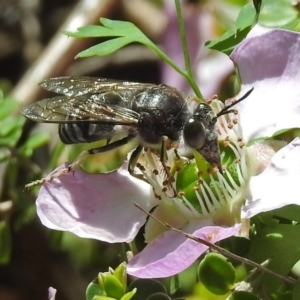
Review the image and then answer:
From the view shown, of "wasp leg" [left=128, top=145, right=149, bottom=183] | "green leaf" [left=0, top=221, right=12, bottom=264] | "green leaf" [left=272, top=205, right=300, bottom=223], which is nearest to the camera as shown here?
"green leaf" [left=272, top=205, right=300, bottom=223]

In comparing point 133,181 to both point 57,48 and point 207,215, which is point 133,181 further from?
point 57,48

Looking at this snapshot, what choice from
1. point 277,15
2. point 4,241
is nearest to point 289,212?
point 277,15

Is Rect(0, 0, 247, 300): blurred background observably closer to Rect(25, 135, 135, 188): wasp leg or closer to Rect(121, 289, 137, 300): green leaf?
Rect(25, 135, 135, 188): wasp leg

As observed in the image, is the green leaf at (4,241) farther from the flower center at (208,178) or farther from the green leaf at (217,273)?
the green leaf at (217,273)

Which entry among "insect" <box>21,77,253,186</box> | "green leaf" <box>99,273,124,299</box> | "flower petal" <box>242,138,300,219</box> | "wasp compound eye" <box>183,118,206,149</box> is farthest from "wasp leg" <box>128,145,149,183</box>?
"green leaf" <box>99,273,124,299</box>

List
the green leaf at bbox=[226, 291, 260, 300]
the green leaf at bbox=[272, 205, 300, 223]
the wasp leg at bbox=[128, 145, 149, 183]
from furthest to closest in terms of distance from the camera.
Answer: the wasp leg at bbox=[128, 145, 149, 183]
the green leaf at bbox=[272, 205, 300, 223]
the green leaf at bbox=[226, 291, 260, 300]

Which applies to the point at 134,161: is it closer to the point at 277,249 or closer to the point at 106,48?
the point at 106,48
